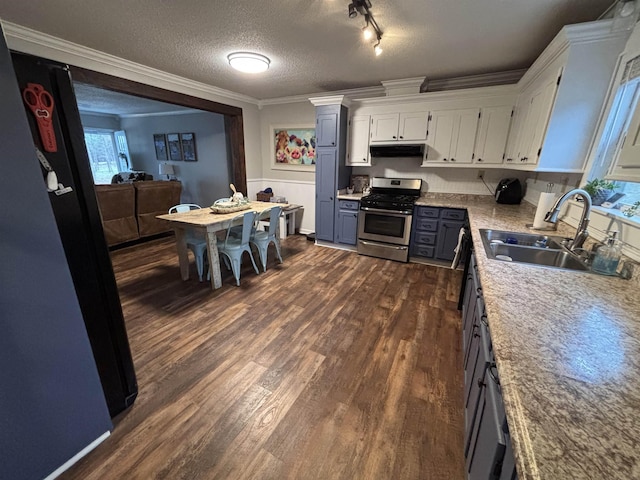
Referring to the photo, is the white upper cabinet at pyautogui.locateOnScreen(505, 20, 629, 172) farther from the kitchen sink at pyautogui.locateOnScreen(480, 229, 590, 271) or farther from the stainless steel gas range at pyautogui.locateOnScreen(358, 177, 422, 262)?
the stainless steel gas range at pyautogui.locateOnScreen(358, 177, 422, 262)

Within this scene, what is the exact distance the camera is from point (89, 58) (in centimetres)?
280

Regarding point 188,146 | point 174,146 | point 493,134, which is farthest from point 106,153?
point 493,134

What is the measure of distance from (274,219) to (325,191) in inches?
46.7

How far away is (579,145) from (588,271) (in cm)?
111

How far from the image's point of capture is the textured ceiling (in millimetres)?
1901

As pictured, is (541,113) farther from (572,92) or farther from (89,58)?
(89,58)

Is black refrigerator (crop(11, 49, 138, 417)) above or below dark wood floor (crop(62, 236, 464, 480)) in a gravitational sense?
above

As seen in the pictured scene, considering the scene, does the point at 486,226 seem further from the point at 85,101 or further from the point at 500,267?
the point at 85,101

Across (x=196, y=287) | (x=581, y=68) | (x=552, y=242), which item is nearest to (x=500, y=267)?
(x=552, y=242)

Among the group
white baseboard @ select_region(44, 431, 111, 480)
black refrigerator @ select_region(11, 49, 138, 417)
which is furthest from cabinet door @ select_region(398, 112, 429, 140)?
white baseboard @ select_region(44, 431, 111, 480)

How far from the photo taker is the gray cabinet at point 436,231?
11.4 feet

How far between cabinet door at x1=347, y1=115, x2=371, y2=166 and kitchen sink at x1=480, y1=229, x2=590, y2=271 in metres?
2.43

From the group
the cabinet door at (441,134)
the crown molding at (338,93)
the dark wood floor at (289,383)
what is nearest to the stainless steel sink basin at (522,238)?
the dark wood floor at (289,383)

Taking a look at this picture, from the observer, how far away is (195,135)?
587 cm
